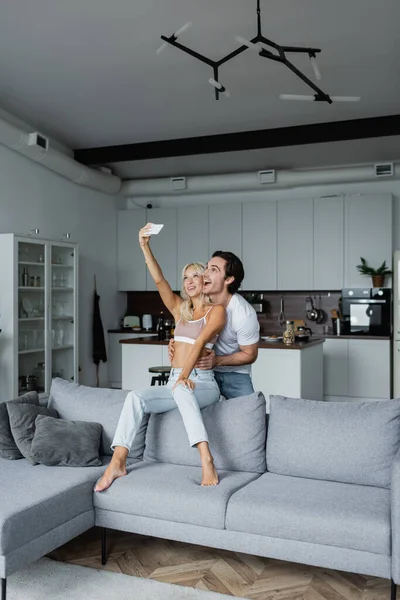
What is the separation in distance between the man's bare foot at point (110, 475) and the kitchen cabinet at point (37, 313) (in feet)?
10.2

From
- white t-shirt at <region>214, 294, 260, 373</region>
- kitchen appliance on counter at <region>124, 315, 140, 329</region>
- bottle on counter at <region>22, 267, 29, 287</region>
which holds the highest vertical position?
bottle on counter at <region>22, 267, 29, 287</region>

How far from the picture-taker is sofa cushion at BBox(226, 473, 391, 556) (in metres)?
2.49

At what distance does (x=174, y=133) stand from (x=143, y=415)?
4489 millimetres

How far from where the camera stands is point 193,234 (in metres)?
8.44

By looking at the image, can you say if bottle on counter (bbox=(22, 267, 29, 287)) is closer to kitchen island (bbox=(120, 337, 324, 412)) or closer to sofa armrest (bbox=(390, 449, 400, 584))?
kitchen island (bbox=(120, 337, 324, 412))

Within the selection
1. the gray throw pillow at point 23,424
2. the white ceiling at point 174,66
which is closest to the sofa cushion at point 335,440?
the gray throw pillow at point 23,424

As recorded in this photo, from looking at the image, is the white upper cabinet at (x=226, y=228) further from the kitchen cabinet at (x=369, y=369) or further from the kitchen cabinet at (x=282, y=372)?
the kitchen cabinet at (x=282, y=372)

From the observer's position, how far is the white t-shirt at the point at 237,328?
342cm

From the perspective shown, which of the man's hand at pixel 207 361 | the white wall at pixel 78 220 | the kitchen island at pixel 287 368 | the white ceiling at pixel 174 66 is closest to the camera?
the man's hand at pixel 207 361

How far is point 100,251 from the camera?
8.36 metres

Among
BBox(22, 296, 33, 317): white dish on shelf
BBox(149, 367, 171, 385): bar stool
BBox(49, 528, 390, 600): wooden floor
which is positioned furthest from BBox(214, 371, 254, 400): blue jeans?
BBox(22, 296, 33, 317): white dish on shelf

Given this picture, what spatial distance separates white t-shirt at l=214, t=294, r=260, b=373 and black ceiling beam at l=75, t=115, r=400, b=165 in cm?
371

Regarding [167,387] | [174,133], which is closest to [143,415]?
[167,387]

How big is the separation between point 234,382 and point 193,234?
199 inches
